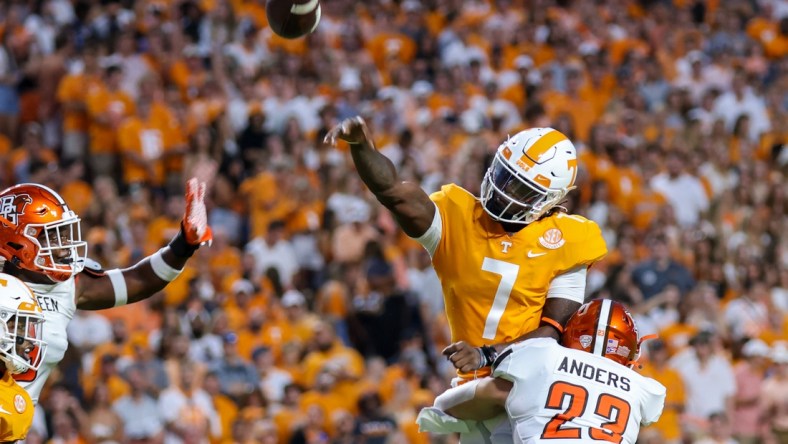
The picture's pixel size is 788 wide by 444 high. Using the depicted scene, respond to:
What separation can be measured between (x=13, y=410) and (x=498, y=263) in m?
1.97

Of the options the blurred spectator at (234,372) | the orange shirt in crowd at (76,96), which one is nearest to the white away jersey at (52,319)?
the blurred spectator at (234,372)

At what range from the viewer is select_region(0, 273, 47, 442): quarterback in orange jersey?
5.05m

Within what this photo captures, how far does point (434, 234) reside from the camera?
18.6ft

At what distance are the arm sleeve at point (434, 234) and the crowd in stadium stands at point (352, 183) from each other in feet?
16.1

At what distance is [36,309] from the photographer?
524 centimetres

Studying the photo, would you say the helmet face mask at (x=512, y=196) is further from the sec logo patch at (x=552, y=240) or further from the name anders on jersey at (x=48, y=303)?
the name anders on jersey at (x=48, y=303)

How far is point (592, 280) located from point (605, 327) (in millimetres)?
7412

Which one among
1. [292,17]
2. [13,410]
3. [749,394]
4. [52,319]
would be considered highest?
[749,394]

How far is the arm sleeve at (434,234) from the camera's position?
5.64 meters

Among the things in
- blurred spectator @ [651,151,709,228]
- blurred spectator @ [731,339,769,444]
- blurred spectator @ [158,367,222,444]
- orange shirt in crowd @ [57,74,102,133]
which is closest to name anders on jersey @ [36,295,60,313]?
blurred spectator @ [158,367,222,444]

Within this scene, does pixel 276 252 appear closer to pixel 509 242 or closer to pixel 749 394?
pixel 749 394

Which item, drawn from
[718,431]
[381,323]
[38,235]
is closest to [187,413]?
[381,323]

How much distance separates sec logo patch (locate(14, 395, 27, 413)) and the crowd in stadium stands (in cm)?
471

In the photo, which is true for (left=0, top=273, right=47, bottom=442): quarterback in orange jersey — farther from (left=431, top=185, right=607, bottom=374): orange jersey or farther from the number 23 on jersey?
the number 23 on jersey
